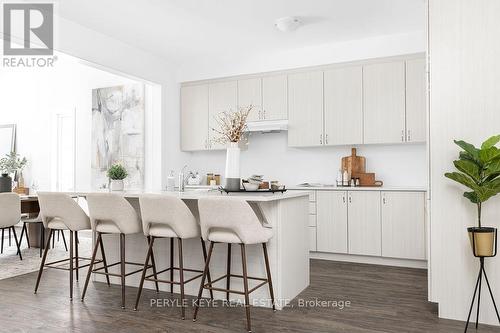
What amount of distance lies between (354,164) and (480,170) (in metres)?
2.75

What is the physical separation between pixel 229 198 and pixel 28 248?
4.44 meters

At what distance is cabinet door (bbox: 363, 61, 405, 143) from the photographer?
5.02m

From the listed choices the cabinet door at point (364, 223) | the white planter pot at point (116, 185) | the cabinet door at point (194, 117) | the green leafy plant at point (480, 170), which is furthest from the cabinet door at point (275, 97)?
the green leafy plant at point (480, 170)

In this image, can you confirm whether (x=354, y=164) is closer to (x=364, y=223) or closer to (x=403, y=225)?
(x=364, y=223)

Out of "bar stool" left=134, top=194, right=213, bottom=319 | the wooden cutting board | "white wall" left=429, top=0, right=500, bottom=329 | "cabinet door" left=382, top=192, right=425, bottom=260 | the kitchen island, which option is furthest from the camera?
the wooden cutting board

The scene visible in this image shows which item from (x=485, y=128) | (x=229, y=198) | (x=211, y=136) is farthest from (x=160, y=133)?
(x=485, y=128)

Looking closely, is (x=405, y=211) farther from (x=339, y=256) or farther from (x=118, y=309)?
(x=118, y=309)

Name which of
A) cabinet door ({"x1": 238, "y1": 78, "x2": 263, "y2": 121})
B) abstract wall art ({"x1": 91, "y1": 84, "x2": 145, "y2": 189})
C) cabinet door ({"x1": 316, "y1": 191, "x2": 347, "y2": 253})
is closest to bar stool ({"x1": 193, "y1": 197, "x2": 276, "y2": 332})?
cabinet door ({"x1": 316, "y1": 191, "x2": 347, "y2": 253})

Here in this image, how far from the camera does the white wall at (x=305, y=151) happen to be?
205 inches

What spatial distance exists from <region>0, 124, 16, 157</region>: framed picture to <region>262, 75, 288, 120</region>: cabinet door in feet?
17.8

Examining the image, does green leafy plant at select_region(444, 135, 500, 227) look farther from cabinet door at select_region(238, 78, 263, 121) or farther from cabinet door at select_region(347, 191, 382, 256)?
cabinet door at select_region(238, 78, 263, 121)

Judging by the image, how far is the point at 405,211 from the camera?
15.5 feet

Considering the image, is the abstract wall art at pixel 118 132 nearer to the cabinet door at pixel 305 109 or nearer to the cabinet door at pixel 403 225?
the cabinet door at pixel 305 109

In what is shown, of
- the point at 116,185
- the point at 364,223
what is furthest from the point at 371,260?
the point at 116,185
